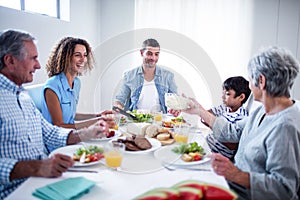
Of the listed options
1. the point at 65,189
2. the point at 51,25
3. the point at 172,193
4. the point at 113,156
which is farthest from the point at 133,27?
the point at 172,193

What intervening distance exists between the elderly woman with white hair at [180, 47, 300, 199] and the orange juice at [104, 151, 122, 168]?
369 millimetres

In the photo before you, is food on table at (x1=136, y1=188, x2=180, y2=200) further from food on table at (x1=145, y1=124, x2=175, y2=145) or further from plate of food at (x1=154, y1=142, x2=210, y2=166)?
food on table at (x1=145, y1=124, x2=175, y2=145)

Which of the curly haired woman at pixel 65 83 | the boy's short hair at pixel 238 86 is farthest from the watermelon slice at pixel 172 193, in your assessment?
the boy's short hair at pixel 238 86

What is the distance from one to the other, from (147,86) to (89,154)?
137 cm

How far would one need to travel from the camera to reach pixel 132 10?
141 inches

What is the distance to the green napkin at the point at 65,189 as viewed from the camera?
0.80 meters

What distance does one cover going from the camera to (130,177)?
3.27 ft

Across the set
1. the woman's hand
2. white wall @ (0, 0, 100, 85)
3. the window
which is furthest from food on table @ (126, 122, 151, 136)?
the window

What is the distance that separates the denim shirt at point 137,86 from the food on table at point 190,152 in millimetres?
1200

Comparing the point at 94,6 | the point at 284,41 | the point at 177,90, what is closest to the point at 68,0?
the point at 94,6

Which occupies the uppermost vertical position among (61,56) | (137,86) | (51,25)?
(51,25)

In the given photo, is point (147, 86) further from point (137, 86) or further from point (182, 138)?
point (182, 138)

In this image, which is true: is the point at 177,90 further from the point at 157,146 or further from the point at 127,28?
the point at 127,28

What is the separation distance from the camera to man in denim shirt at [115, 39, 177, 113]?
7.94 ft
